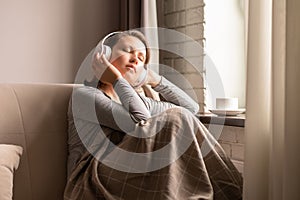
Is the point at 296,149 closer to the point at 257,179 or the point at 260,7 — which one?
the point at 257,179

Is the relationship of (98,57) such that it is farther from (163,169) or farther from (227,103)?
(227,103)

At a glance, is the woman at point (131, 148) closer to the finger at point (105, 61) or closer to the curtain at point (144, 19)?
the finger at point (105, 61)

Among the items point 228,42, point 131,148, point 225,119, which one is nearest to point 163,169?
point 131,148

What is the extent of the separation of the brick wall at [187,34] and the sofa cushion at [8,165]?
1238 mm

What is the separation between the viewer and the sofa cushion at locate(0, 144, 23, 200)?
1351mm

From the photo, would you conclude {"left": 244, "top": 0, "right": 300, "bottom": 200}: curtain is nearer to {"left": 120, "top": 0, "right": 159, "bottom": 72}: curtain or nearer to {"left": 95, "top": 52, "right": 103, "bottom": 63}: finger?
{"left": 95, "top": 52, "right": 103, "bottom": 63}: finger

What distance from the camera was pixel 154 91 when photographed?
194cm

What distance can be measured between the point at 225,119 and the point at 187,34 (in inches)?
26.9

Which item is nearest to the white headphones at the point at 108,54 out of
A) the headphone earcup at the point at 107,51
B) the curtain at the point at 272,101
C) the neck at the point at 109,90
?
the headphone earcup at the point at 107,51

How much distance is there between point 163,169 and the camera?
1379 mm

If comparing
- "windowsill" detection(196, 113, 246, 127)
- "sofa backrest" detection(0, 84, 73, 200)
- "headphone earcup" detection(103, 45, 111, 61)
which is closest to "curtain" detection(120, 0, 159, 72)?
"windowsill" detection(196, 113, 246, 127)

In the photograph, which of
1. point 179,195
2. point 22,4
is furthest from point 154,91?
point 22,4

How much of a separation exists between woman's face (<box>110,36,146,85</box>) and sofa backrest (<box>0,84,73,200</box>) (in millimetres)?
284

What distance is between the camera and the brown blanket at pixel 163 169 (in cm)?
Result: 137
